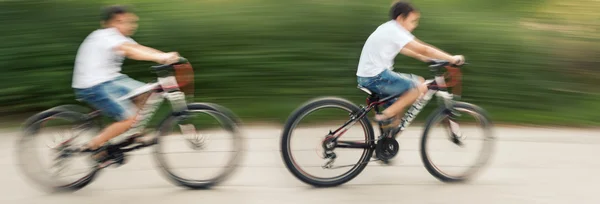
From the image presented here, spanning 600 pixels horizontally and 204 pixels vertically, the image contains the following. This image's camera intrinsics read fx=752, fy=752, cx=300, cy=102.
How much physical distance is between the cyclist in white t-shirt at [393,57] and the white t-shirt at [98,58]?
1.73 metres

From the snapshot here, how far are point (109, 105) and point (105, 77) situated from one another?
204 millimetres

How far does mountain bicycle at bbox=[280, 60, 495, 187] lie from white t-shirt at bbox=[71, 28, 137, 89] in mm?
1327

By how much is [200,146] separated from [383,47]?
1.52 m

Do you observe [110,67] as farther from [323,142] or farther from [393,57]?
[393,57]

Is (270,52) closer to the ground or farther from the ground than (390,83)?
closer to the ground

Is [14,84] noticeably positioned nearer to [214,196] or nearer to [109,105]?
[109,105]

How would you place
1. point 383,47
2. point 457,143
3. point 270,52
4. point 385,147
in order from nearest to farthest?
point 383,47
point 385,147
point 457,143
point 270,52

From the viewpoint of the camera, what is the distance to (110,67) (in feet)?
17.4

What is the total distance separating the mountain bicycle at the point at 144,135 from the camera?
5.35 meters

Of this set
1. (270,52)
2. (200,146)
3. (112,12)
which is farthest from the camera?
(270,52)

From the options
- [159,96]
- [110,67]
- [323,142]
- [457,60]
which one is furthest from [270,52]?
[457,60]

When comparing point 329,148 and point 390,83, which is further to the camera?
point 329,148

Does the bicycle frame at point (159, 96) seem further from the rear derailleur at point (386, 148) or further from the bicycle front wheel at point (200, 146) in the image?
the rear derailleur at point (386, 148)

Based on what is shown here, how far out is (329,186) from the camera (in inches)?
225
